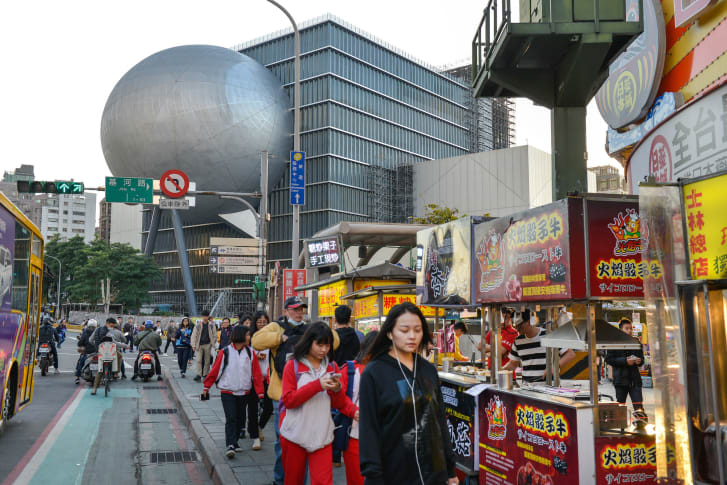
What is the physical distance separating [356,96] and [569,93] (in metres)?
60.2

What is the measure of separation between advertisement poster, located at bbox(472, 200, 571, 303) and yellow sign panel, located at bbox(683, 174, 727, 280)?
1.62 m

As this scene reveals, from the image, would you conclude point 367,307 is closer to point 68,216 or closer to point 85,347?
point 85,347

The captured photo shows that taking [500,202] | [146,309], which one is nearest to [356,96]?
[500,202]

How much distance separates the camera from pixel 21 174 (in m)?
134

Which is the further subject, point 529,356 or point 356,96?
point 356,96

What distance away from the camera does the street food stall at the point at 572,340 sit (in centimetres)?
521

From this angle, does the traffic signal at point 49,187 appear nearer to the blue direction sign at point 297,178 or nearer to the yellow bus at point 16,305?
the blue direction sign at point 297,178

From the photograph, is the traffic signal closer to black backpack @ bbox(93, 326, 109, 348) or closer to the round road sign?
the round road sign

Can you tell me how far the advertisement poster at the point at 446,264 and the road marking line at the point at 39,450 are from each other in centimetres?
525

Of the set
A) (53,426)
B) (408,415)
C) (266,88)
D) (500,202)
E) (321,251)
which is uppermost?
(266,88)

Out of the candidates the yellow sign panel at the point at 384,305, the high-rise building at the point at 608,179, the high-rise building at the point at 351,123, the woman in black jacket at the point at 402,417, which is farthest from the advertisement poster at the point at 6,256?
the high-rise building at the point at 608,179

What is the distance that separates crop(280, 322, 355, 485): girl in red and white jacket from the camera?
16.3 ft

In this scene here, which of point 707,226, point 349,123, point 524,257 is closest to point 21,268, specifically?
point 524,257

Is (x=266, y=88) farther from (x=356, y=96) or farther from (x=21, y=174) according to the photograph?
(x=21, y=174)
